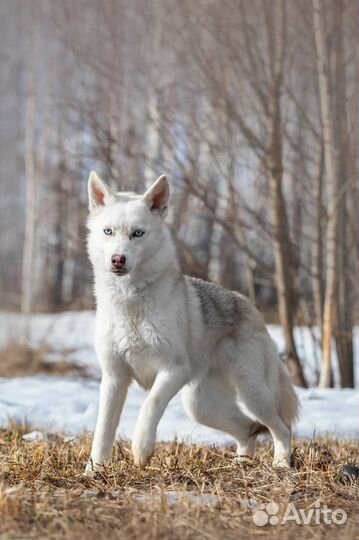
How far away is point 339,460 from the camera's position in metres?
4.44

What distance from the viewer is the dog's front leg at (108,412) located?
170 inches

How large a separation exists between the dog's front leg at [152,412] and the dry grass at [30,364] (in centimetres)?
733

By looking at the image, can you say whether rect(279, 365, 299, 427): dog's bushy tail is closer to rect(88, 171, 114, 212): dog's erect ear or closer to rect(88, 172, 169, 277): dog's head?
rect(88, 172, 169, 277): dog's head

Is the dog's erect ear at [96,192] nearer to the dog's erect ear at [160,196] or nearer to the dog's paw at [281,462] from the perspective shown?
the dog's erect ear at [160,196]

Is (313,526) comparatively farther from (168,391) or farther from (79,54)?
(79,54)

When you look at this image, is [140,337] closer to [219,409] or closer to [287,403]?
[219,409]

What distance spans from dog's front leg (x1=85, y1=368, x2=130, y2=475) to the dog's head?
657mm

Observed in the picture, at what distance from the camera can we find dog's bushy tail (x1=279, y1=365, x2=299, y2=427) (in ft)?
16.5

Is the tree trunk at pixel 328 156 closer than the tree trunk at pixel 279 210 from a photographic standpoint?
Yes

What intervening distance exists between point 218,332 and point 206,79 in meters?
4.87

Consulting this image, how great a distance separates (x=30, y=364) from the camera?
1232 cm

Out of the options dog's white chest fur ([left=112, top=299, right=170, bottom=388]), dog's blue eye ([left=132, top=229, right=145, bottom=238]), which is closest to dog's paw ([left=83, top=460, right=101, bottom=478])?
dog's white chest fur ([left=112, top=299, right=170, bottom=388])

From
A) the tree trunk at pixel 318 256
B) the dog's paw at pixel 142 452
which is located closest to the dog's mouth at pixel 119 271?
the dog's paw at pixel 142 452

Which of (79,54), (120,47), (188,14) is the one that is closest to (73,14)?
(120,47)
